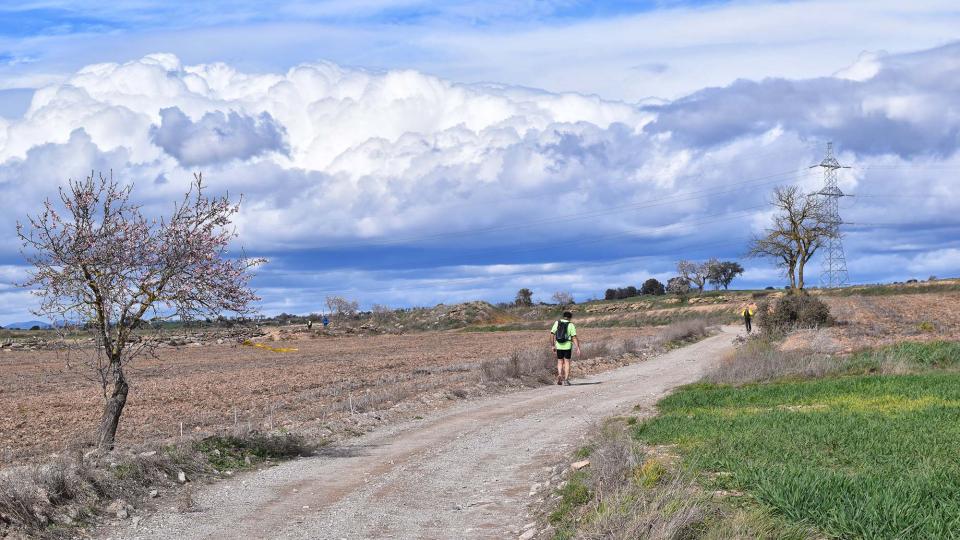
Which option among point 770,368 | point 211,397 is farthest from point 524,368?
point 211,397

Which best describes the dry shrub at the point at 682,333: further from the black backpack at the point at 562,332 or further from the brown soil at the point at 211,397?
the black backpack at the point at 562,332

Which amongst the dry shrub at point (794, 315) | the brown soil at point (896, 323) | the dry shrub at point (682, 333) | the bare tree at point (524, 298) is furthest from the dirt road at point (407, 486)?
the bare tree at point (524, 298)

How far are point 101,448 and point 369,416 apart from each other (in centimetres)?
706

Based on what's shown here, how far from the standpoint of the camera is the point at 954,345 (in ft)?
102

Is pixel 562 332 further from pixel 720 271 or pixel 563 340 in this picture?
pixel 720 271

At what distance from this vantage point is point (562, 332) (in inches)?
1142

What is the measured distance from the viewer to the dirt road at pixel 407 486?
11.1 meters

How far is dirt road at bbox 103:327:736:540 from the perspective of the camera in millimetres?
11086

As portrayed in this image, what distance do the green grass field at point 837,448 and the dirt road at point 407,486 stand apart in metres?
2.19

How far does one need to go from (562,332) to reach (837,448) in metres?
16.2

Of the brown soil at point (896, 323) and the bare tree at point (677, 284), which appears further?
the bare tree at point (677, 284)

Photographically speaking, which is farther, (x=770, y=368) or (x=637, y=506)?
(x=770, y=368)

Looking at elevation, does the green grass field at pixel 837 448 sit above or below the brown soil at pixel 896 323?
below

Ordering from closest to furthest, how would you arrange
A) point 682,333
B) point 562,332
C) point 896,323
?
1. point 562,332
2. point 896,323
3. point 682,333
